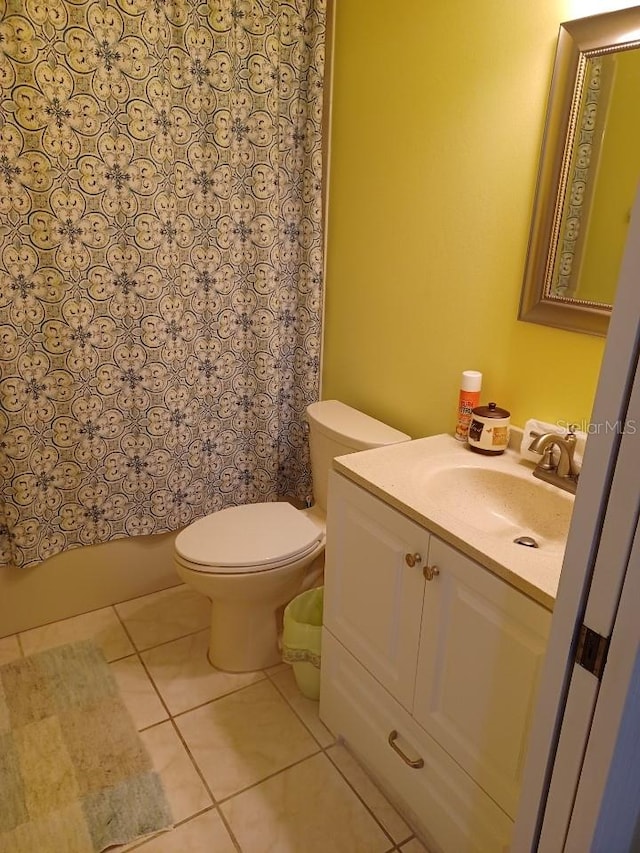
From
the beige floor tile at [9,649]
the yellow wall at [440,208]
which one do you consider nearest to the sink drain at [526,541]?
the yellow wall at [440,208]

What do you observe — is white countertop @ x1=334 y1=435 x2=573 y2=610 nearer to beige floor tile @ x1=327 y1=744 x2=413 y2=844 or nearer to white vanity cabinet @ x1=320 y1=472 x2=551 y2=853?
white vanity cabinet @ x1=320 y1=472 x2=551 y2=853


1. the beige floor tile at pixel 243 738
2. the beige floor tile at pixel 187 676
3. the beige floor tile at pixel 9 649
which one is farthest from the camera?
the beige floor tile at pixel 9 649

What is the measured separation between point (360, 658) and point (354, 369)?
1054 mm

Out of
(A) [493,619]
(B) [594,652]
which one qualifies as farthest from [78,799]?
(B) [594,652]

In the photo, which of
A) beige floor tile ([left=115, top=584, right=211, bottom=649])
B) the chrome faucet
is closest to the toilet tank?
the chrome faucet

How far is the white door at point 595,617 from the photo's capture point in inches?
26.9

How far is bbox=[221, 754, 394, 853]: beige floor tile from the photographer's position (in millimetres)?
1511

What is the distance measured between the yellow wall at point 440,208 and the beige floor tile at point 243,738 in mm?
990

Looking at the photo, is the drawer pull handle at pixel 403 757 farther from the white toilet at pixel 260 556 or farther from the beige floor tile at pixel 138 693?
the beige floor tile at pixel 138 693

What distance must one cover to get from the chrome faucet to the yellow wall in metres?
0.10

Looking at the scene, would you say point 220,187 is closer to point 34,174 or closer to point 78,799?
point 34,174

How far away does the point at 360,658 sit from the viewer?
1.62m

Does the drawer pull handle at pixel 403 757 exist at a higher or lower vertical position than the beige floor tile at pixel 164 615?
higher

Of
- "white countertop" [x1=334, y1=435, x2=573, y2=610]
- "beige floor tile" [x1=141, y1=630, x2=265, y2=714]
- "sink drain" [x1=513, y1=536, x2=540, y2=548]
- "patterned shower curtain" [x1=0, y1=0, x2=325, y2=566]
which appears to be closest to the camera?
"white countertop" [x1=334, y1=435, x2=573, y2=610]
